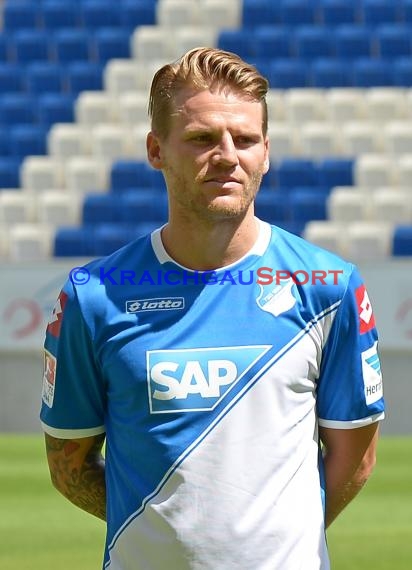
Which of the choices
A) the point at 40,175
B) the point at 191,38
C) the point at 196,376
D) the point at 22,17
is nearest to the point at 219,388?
the point at 196,376

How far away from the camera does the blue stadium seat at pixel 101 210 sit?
14.7 m

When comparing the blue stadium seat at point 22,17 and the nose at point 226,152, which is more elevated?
the nose at point 226,152

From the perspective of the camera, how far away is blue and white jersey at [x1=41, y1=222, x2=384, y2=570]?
2.38 meters

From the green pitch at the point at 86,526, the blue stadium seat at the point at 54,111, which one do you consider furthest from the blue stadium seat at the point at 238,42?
the green pitch at the point at 86,526

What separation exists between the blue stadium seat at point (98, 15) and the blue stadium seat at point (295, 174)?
161 inches

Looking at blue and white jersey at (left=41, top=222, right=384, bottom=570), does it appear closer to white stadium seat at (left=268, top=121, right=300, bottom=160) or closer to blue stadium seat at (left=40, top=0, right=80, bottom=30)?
white stadium seat at (left=268, top=121, right=300, bottom=160)

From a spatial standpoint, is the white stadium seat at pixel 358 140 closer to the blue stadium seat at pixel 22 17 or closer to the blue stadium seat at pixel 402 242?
the blue stadium seat at pixel 402 242

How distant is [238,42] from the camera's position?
16859 mm

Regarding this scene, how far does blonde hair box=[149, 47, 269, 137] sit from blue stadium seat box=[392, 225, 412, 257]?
449 inches

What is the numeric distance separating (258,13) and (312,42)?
1.12 metres

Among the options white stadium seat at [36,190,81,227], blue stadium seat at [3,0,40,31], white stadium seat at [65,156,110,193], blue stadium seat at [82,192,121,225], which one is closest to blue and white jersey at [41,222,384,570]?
blue stadium seat at [82,192,121,225]

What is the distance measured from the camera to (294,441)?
2.42 meters

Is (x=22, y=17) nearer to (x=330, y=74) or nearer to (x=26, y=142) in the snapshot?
(x=26, y=142)

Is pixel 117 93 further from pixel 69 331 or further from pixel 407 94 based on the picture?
pixel 69 331
